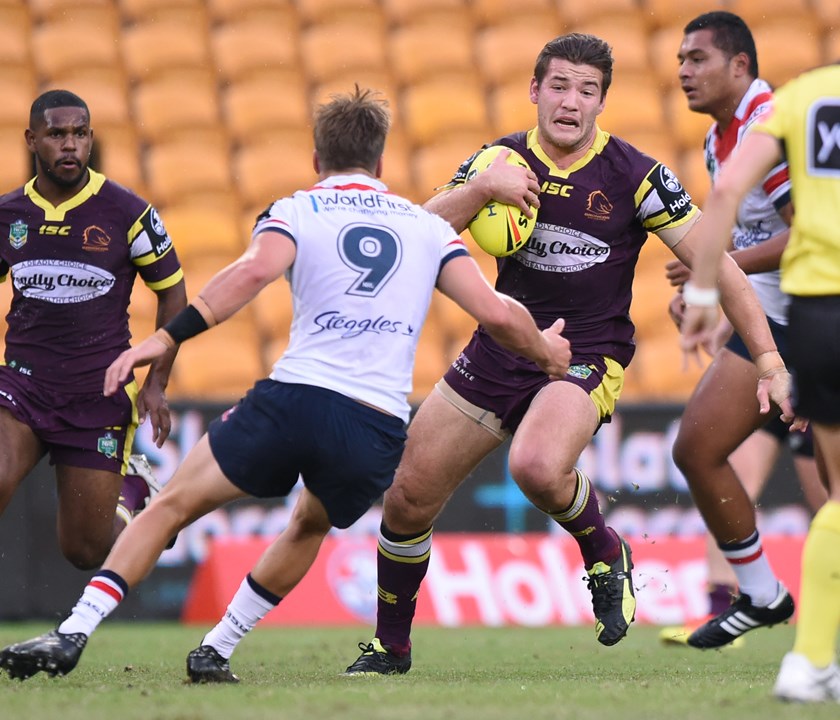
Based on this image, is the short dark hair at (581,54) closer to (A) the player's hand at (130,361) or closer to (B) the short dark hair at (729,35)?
(B) the short dark hair at (729,35)

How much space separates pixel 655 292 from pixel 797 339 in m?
7.88

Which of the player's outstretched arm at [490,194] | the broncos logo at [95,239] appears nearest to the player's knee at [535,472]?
the player's outstretched arm at [490,194]

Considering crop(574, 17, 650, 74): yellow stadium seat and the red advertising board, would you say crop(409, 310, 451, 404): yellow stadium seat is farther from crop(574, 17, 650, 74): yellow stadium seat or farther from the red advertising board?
crop(574, 17, 650, 74): yellow stadium seat

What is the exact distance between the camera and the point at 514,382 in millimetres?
6570

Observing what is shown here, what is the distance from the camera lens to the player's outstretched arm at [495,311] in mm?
5500

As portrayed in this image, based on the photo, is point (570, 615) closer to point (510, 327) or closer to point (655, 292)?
point (655, 292)

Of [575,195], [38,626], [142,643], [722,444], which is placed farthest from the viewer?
[38,626]

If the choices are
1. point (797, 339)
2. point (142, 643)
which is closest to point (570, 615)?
point (142, 643)

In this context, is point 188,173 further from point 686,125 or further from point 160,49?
point 686,125

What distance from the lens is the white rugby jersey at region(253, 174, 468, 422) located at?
5.40 meters

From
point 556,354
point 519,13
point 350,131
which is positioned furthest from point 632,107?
point 350,131

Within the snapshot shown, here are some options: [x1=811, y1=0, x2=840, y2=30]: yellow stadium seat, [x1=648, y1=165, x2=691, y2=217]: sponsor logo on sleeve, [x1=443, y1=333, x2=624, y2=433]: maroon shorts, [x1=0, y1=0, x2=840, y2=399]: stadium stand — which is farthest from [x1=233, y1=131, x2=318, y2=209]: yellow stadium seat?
[x1=648, y1=165, x2=691, y2=217]: sponsor logo on sleeve

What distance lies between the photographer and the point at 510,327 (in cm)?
552

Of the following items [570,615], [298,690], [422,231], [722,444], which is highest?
[422,231]
